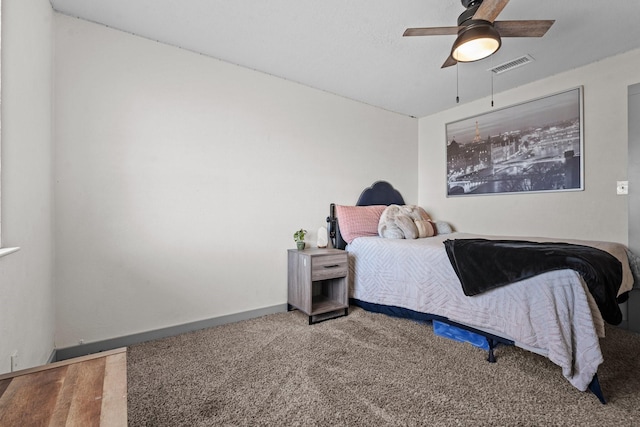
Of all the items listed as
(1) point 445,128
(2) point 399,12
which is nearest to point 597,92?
(1) point 445,128

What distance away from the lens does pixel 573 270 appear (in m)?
1.60

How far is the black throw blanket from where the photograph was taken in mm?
1583

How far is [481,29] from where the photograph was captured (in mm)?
1723

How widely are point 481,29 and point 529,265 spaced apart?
1.48m

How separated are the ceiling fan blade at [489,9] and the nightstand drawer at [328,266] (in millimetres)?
2144

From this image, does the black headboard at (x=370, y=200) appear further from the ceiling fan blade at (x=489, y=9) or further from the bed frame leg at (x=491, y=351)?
the ceiling fan blade at (x=489, y=9)

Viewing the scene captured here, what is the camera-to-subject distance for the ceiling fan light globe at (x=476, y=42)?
172 centimetres

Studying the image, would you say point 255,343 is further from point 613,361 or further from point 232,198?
point 613,361

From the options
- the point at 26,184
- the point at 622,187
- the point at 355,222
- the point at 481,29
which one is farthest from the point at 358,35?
the point at 622,187

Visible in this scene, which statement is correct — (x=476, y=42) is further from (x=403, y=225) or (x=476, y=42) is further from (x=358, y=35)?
(x=403, y=225)

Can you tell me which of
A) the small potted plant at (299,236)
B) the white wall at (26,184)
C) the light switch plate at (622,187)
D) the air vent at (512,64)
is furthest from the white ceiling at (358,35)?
the small potted plant at (299,236)

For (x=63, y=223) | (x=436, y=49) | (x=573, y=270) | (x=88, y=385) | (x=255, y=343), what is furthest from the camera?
(x=436, y=49)

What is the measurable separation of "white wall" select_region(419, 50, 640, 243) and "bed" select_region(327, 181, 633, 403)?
408mm

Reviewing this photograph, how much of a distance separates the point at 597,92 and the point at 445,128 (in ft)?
5.17
